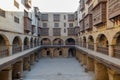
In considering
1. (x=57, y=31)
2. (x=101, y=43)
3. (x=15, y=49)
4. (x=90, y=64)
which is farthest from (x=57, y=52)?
(x=15, y=49)

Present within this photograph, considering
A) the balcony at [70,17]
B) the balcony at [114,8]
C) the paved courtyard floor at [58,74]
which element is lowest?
the paved courtyard floor at [58,74]

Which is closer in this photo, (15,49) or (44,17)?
(15,49)

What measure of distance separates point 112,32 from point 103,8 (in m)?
2.92

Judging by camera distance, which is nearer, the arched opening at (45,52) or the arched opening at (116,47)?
the arched opening at (116,47)

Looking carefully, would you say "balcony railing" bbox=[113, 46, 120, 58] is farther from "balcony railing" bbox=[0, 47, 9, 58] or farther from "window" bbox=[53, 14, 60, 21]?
"window" bbox=[53, 14, 60, 21]

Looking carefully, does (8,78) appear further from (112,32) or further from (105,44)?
(105,44)

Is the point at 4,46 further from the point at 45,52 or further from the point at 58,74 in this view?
the point at 45,52

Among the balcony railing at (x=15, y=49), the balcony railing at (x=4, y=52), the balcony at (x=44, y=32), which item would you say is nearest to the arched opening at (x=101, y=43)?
the balcony railing at (x=15, y=49)

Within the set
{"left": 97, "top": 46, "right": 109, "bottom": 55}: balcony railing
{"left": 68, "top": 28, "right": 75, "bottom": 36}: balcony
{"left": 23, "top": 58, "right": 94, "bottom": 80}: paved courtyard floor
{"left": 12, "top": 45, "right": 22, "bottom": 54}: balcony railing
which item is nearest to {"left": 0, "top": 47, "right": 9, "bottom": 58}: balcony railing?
{"left": 12, "top": 45, "right": 22, "bottom": 54}: balcony railing

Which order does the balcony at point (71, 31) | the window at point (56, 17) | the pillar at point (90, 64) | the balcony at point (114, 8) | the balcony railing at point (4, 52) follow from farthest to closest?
the window at point (56, 17) → the balcony at point (71, 31) → the pillar at point (90, 64) → the balcony railing at point (4, 52) → the balcony at point (114, 8)

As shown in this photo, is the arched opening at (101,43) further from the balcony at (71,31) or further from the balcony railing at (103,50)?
the balcony at (71,31)

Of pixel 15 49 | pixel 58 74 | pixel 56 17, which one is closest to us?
pixel 15 49

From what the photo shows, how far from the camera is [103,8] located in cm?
1716

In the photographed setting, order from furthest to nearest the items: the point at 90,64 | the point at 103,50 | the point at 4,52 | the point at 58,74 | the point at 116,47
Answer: the point at 90,64 → the point at 58,74 → the point at 103,50 → the point at 4,52 → the point at 116,47
